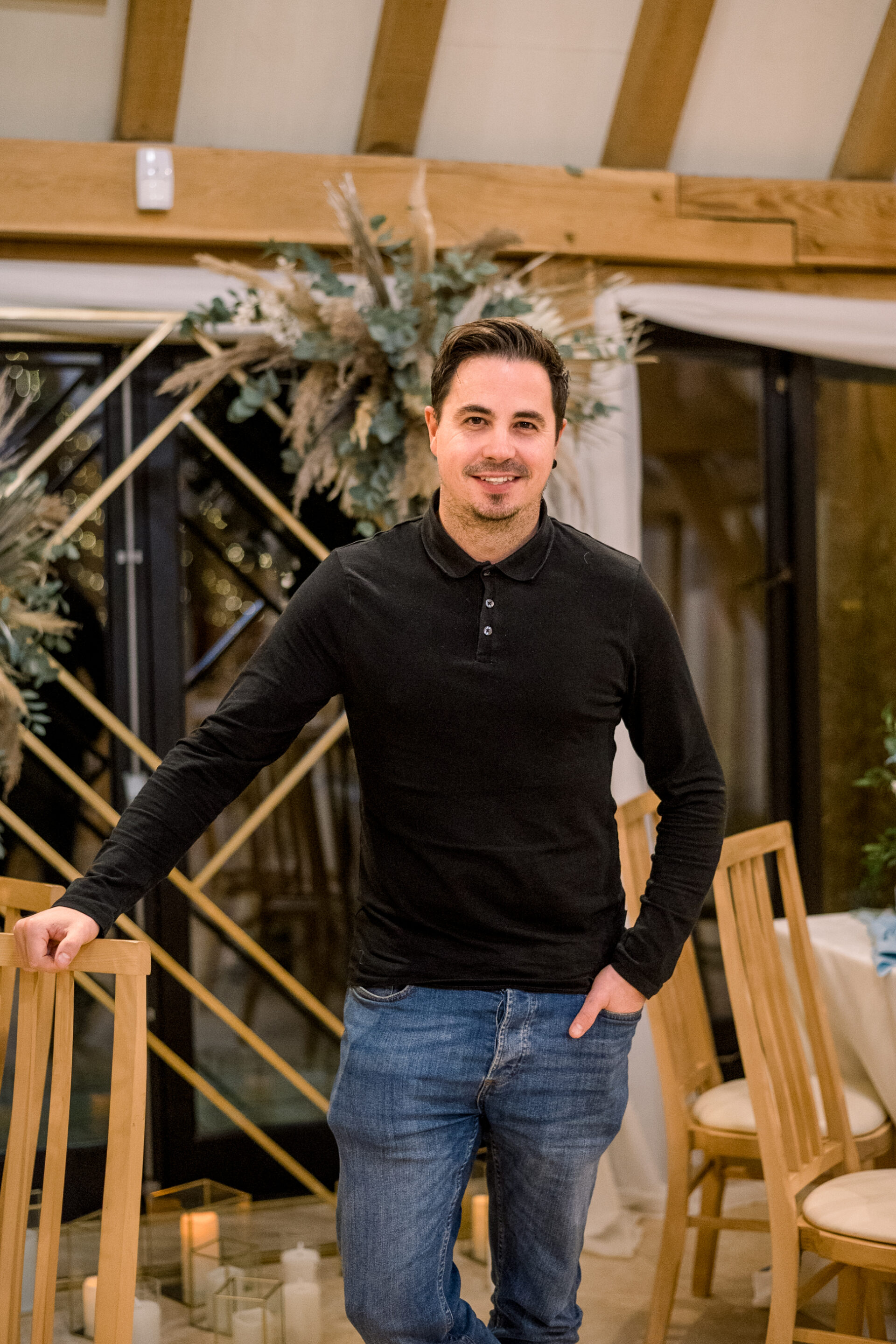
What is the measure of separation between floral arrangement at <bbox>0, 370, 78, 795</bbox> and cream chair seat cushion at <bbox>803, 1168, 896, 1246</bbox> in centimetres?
182

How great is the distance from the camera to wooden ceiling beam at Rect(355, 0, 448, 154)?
284 cm

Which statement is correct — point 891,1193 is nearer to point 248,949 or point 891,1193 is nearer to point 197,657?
point 248,949

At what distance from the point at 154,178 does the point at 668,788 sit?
6.80 ft

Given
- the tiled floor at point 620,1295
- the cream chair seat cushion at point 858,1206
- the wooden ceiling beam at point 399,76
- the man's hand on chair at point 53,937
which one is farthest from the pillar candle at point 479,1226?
the wooden ceiling beam at point 399,76

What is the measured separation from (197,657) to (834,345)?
1.86 metres

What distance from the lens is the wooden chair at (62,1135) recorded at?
1259 millimetres

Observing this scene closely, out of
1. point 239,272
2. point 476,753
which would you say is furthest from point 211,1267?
point 239,272

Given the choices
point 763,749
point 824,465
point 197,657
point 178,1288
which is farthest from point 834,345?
point 178,1288

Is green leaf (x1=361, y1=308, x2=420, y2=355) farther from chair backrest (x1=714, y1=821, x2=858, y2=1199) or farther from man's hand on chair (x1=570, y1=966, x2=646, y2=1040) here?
man's hand on chair (x1=570, y1=966, x2=646, y2=1040)

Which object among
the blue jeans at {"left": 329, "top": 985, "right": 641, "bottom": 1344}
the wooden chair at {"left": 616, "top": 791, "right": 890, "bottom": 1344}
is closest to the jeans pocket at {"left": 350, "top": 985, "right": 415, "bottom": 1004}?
the blue jeans at {"left": 329, "top": 985, "right": 641, "bottom": 1344}

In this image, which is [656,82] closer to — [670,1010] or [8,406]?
[8,406]

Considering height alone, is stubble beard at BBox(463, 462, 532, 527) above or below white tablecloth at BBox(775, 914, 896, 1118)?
above

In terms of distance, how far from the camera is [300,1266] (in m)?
2.37

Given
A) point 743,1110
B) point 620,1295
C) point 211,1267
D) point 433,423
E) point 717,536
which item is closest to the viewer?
point 433,423
